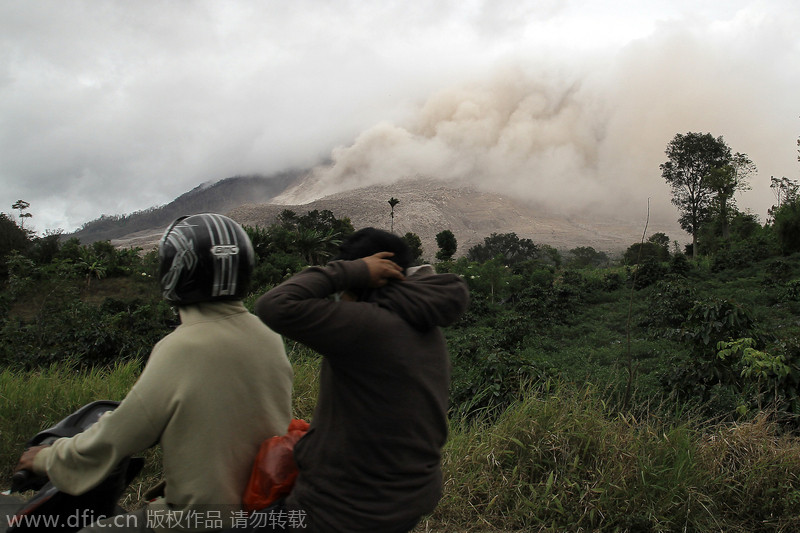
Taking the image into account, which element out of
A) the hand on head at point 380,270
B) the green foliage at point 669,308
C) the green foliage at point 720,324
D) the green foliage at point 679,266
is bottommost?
the green foliage at point 669,308

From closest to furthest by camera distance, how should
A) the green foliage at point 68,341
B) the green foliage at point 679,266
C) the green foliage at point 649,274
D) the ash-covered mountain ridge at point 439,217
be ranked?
the green foliage at point 68,341, the green foliage at point 649,274, the green foliage at point 679,266, the ash-covered mountain ridge at point 439,217

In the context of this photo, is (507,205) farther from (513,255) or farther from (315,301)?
(315,301)

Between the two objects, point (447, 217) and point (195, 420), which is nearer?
point (195, 420)

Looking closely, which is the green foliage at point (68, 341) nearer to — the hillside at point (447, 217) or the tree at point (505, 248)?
the tree at point (505, 248)

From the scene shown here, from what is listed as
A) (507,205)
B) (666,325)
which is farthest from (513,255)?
(507,205)

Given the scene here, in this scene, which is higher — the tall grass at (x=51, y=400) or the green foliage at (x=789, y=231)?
the green foliage at (x=789, y=231)

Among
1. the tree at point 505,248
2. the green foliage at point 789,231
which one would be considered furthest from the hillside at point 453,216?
the green foliage at point 789,231

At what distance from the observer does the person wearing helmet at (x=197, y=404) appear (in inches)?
52.2

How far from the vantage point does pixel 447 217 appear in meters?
113

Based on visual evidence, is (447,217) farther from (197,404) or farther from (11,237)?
(197,404)

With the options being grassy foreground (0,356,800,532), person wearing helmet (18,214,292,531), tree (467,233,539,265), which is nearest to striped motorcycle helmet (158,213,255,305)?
person wearing helmet (18,214,292,531)

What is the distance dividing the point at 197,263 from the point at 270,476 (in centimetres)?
58

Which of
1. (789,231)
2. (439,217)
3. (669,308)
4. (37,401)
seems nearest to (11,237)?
(37,401)

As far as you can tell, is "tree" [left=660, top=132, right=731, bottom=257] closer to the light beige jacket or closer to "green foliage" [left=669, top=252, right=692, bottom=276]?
"green foliage" [left=669, top=252, right=692, bottom=276]
